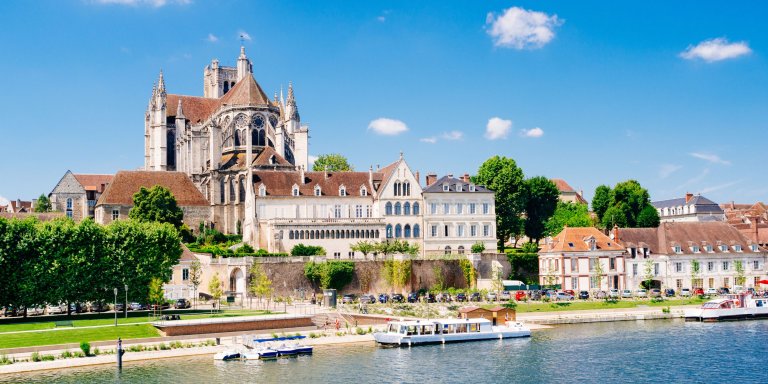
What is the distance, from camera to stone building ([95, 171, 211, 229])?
88875 millimetres

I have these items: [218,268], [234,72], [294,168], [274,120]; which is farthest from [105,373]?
[234,72]

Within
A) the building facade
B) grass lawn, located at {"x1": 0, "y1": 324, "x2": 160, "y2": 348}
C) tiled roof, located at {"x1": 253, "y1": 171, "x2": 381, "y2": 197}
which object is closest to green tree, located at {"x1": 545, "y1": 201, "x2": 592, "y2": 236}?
the building facade

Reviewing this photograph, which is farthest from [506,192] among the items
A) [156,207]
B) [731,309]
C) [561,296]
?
[156,207]

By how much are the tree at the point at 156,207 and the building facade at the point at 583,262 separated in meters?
36.2

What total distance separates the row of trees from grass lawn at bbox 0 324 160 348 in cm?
707

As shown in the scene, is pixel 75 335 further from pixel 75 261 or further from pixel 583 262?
pixel 583 262

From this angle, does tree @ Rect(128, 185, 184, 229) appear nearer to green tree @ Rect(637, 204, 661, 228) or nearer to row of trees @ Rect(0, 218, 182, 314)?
row of trees @ Rect(0, 218, 182, 314)

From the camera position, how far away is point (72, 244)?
58.1m

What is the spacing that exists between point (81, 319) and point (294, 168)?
39.5 m

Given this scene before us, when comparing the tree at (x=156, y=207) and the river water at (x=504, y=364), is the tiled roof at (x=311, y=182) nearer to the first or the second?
the tree at (x=156, y=207)

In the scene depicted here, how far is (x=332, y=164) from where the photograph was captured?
11994 cm

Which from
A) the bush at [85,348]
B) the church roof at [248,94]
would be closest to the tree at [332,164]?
the church roof at [248,94]

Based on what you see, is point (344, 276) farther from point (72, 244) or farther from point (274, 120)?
point (274, 120)

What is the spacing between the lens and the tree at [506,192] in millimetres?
92500
